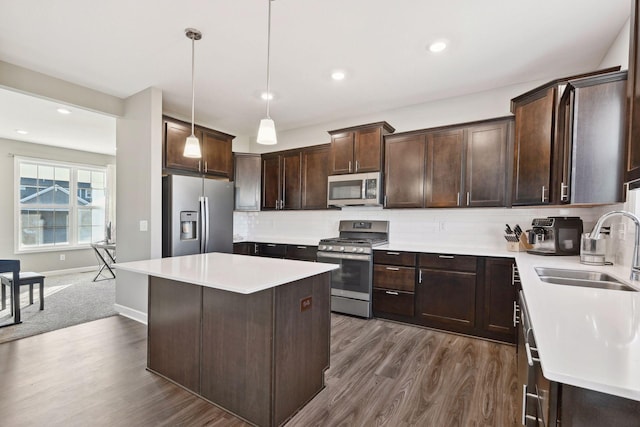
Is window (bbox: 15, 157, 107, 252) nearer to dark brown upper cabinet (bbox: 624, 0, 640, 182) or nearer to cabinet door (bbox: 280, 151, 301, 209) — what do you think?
cabinet door (bbox: 280, 151, 301, 209)

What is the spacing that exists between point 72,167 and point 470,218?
7.73 meters

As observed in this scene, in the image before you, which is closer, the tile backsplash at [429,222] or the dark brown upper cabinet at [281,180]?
the tile backsplash at [429,222]

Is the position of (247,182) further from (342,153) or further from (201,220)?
(342,153)

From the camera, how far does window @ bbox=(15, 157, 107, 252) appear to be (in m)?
5.80

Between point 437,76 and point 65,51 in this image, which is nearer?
point 65,51

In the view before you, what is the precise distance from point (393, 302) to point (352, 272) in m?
0.58

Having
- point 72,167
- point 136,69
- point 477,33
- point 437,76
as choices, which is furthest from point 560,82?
point 72,167

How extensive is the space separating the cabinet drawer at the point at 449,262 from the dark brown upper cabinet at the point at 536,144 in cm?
73

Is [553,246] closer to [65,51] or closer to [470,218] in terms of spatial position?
[470,218]

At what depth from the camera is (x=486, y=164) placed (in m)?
3.20

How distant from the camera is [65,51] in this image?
2654 millimetres

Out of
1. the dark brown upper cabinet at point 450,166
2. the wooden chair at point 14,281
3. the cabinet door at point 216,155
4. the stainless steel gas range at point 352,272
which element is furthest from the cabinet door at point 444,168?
the wooden chair at point 14,281

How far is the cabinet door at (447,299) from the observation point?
119 inches

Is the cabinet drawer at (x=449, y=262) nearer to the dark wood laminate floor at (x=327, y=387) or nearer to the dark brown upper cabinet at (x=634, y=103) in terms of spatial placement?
the dark wood laminate floor at (x=327, y=387)
